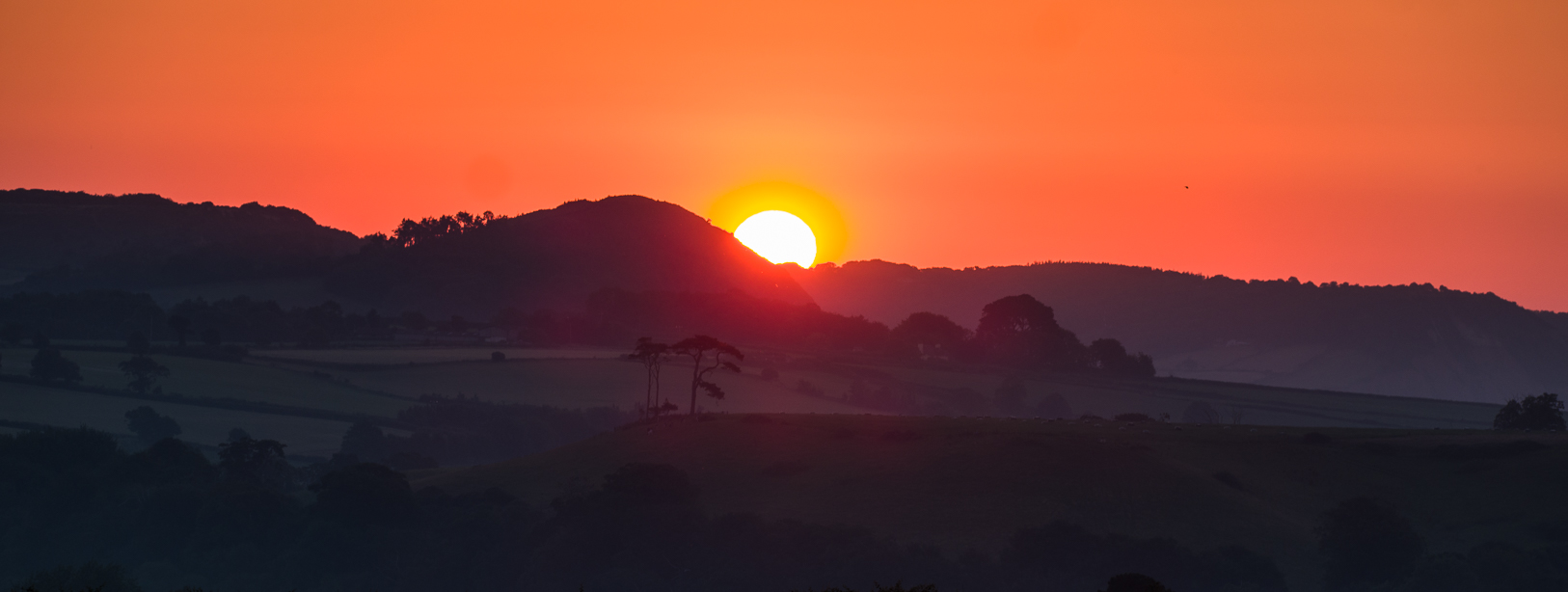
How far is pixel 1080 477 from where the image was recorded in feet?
265

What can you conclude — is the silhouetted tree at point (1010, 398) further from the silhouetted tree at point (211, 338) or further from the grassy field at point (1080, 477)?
the silhouetted tree at point (211, 338)

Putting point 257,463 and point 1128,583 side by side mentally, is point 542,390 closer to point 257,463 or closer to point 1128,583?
point 257,463

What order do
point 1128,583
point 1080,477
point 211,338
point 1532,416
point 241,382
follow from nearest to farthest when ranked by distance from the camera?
point 1128,583 → point 1080,477 → point 1532,416 → point 241,382 → point 211,338

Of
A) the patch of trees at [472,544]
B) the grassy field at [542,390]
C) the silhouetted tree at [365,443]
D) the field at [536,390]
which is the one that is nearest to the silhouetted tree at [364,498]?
the patch of trees at [472,544]

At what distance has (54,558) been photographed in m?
82.9

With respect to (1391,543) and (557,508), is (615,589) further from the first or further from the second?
(1391,543)

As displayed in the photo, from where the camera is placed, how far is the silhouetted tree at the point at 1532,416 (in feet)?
376

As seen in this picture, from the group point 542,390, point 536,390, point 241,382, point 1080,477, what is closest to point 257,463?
point 241,382

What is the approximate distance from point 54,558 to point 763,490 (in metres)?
43.6

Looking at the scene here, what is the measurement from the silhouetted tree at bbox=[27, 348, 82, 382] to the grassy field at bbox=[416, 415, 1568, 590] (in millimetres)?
65526

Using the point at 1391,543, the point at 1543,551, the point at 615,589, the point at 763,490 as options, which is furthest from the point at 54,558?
the point at 1543,551

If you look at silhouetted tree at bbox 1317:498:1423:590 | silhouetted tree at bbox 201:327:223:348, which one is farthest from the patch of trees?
silhouetted tree at bbox 201:327:223:348

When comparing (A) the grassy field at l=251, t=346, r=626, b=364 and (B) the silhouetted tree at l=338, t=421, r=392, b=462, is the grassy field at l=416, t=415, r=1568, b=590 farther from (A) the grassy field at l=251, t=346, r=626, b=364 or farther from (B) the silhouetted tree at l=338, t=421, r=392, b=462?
(A) the grassy field at l=251, t=346, r=626, b=364

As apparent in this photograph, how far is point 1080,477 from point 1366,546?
16.6 m
